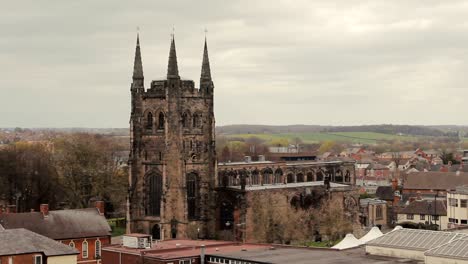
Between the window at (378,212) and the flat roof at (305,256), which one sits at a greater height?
the flat roof at (305,256)

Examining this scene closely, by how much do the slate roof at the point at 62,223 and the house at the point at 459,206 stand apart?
36.3 m

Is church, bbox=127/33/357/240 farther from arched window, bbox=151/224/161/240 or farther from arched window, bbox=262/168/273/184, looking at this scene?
arched window, bbox=262/168/273/184

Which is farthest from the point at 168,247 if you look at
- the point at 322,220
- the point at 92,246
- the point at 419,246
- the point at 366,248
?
the point at 322,220

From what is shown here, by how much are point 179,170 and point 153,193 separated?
385 cm

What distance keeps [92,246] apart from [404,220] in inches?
1772

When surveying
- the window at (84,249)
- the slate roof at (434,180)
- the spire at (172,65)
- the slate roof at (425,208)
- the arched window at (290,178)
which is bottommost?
the window at (84,249)

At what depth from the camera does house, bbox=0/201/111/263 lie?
6881cm

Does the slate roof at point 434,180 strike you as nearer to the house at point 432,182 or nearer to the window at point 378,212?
the house at point 432,182

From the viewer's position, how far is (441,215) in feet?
315

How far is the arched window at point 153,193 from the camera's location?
81062 millimetres

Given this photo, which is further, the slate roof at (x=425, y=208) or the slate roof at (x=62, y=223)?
the slate roof at (x=425, y=208)

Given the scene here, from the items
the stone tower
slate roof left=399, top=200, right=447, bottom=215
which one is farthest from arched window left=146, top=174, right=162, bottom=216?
slate roof left=399, top=200, right=447, bottom=215

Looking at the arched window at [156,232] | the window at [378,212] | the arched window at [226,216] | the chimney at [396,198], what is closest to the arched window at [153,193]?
the arched window at [156,232]

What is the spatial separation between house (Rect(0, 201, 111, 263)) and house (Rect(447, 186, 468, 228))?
3618cm
